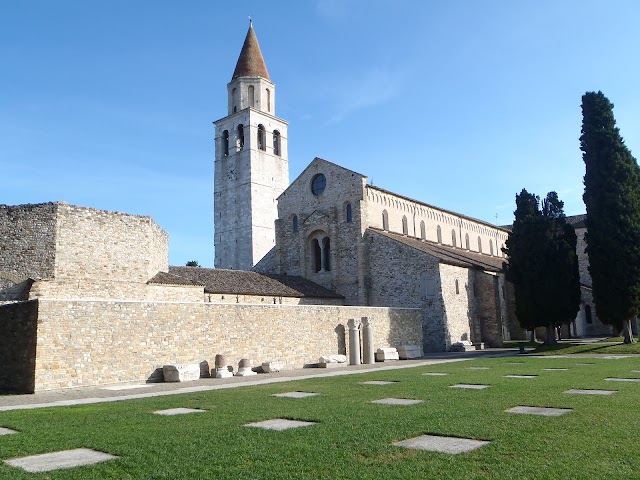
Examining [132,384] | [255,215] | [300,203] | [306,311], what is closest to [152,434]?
[132,384]

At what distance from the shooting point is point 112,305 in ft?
53.4

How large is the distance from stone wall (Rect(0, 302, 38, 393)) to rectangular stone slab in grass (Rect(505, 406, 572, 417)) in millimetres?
11990

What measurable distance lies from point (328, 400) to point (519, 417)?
3796mm

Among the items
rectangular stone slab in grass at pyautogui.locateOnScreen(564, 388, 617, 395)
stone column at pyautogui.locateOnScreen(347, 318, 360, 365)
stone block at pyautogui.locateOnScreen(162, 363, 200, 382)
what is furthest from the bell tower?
rectangular stone slab in grass at pyautogui.locateOnScreen(564, 388, 617, 395)

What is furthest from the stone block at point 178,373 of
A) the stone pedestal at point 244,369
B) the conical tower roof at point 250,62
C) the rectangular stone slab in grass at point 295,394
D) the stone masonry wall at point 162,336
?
the conical tower roof at point 250,62

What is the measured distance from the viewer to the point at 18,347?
1485 centimetres

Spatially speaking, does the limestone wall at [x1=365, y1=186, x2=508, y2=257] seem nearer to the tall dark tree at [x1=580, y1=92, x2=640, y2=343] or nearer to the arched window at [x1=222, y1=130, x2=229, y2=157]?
the tall dark tree at [x1=580, y1=92, x2=640, y2=343]

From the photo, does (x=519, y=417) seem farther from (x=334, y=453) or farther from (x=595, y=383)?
(x=595, y=383)

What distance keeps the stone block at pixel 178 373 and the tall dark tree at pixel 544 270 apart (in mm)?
19123

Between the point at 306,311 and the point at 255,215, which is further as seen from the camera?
the point at 255,215

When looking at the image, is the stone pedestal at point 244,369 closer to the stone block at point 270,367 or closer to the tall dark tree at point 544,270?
the stone block at point 270,367

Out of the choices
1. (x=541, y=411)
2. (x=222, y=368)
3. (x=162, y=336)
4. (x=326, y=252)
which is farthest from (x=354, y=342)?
(x=326, y=252)

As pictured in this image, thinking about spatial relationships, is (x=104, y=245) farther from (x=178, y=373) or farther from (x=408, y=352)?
(x=408, y=352)

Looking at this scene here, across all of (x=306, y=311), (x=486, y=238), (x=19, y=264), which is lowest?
(x=306, y=311)
